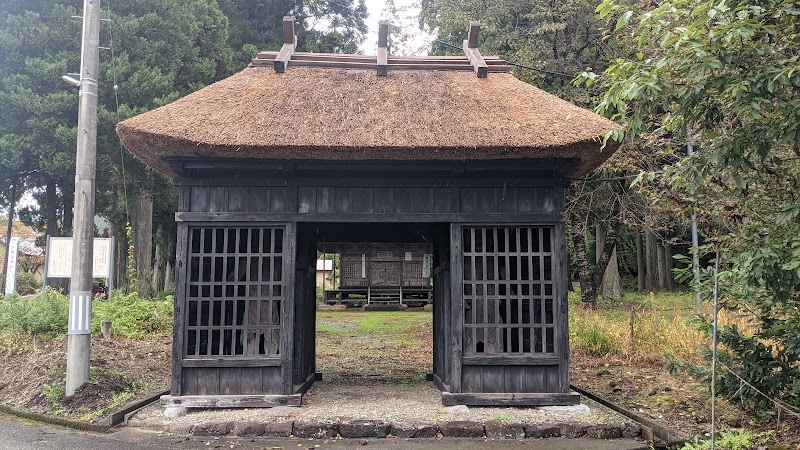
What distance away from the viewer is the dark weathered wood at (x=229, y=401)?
6664 millimetres

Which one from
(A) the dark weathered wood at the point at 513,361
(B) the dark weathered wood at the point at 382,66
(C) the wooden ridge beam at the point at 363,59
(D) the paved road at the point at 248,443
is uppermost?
(C) the wooden ridge beam at the point at 363,59

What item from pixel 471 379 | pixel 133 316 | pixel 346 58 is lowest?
pixel 471 379

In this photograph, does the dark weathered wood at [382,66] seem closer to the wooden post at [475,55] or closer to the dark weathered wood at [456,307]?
the wooden post at [475,55]

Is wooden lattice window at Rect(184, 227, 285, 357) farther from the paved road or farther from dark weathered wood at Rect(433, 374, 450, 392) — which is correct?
dark weathered wood at Rect(433, 374, 450, 392)

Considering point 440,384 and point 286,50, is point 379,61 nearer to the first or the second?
point 286,50

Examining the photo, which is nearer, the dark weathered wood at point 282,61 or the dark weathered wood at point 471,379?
the dark weathered wood at point 471,379

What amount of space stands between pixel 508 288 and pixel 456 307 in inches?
26.9

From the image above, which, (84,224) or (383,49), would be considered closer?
(84,224)

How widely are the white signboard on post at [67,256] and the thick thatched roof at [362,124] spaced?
2.70m

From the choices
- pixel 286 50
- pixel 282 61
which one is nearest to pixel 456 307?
pixel 282 61

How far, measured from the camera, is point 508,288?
7.04 m

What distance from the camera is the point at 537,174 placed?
7.09 meters

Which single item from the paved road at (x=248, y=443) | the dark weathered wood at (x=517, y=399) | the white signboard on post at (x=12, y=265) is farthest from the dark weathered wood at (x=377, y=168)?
the white signboard on post at (x=12, y=265)

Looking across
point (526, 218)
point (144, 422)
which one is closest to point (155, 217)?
point (144, 422)
